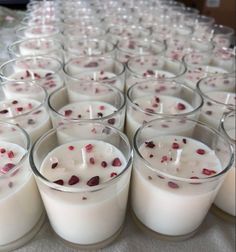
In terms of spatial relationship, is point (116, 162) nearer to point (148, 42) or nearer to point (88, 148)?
point (88, 148)

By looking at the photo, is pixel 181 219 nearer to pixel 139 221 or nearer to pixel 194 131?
pixel 139 221

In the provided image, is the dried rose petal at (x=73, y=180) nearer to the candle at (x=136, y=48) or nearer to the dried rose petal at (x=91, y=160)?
the dried rose petal at (x=91, y=160)

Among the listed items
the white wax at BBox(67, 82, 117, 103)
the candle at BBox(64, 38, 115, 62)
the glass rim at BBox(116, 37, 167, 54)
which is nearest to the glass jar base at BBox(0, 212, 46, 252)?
the white wax at BBox(67, 82, 117, 103)

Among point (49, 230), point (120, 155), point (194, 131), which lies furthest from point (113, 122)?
point (49, 230)

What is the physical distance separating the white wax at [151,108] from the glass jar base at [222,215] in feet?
1.02

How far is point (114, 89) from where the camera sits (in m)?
1.02

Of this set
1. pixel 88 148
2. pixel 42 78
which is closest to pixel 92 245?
pixel 88 148

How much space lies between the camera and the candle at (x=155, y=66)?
124 centimetres

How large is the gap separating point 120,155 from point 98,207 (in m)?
0.16

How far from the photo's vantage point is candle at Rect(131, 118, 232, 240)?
70 cm

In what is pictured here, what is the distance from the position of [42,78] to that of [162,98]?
42 cm

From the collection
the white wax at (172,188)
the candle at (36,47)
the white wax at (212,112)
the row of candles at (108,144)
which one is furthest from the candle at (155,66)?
the white wax at (172,188)

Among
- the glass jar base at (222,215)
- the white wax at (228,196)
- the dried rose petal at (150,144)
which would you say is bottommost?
the glass jar base at (222,215)

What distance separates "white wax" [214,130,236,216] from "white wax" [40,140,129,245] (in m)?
0.29
